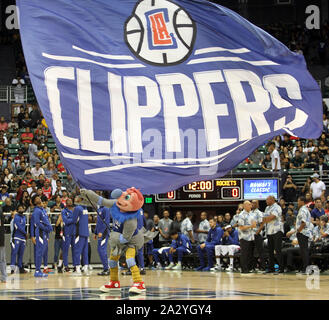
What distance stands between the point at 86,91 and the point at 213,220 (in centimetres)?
974

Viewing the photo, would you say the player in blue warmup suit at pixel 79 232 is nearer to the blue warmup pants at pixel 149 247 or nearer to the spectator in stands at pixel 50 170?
the blue warmup pants at pixel 149 247

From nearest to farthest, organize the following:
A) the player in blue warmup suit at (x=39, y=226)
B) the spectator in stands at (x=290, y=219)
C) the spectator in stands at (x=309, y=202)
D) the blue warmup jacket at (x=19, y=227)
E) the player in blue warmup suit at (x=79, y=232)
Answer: the player in blue warmup suit at (x=39, y=226)
the player in blue warmup suit at (x=79, y=232)
the blue warmup jacket at (x=19, y=227)
the spectator in stands at (x=309, y=202)
the spectator in stands at (x=290, y=219)

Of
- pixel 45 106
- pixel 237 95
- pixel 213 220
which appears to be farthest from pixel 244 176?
pixel 45 106

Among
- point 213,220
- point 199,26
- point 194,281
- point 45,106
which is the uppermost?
point 199,26

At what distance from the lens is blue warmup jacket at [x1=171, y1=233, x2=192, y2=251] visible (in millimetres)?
24266

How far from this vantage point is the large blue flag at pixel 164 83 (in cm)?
1423

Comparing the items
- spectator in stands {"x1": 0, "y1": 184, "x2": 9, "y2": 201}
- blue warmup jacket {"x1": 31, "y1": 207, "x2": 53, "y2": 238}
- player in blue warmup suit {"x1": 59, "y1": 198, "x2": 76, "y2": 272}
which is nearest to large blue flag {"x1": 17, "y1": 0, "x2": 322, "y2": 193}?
blue warmup jacket {"x1": 31, "y1": 207, "x2": 53, "y2": 238}

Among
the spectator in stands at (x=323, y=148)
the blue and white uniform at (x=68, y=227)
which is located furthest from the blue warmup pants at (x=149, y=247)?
the spectator in stands at (x=323, y=148)

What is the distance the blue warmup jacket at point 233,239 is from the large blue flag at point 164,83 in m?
8.82

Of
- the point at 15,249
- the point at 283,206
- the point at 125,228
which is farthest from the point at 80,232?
the point at 125,228

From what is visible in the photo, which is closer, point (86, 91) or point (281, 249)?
point (86, 91)

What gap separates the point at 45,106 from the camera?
14.1 metres
